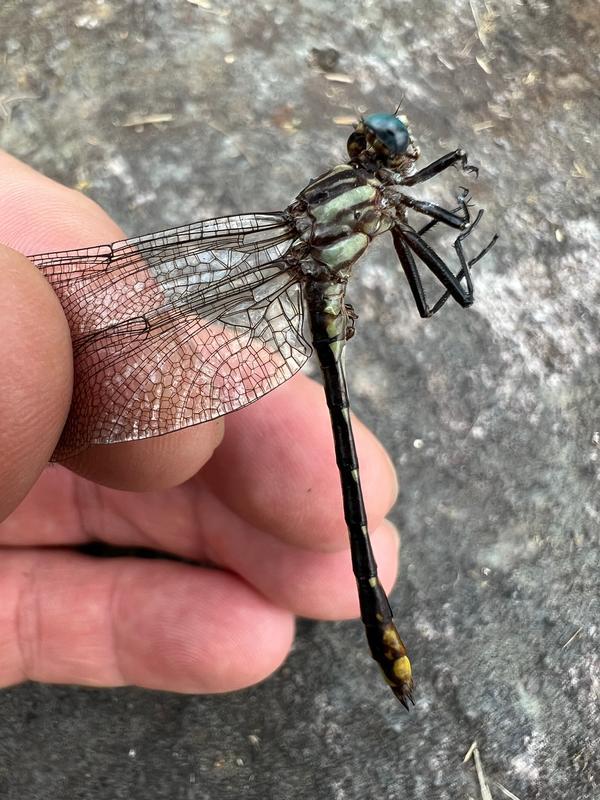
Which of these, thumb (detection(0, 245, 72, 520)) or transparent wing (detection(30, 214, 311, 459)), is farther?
transparent wing (detection(30, 214, 311, 459))

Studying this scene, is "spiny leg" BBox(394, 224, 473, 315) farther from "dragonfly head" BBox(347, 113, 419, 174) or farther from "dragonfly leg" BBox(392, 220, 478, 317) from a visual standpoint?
"dragonfly head" BBox(347, 113, 419, 174)

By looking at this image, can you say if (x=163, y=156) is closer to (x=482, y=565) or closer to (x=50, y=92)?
(x=50, y=92)

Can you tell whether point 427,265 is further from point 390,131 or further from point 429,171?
point 390,131

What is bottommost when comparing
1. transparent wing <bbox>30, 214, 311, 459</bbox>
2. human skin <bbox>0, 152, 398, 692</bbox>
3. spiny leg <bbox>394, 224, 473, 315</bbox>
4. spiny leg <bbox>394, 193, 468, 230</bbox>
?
human skin <bbox>0, 152, 398, 692</bbox>

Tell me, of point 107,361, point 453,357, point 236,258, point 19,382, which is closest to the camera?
point 19,382

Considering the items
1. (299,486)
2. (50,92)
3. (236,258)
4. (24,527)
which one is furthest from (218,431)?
(50,92)

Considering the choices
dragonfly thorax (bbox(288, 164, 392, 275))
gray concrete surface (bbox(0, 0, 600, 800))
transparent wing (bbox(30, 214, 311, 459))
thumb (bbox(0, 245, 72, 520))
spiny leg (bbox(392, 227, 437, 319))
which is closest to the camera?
thumb (bbox(0, 245, 72, 520))

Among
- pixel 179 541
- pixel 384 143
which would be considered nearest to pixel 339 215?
pixel 384 143

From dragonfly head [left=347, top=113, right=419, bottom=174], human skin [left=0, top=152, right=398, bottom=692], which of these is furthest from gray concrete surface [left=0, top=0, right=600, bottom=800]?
dragonfly head [left=347, top=113, right=419, bottom=174]
